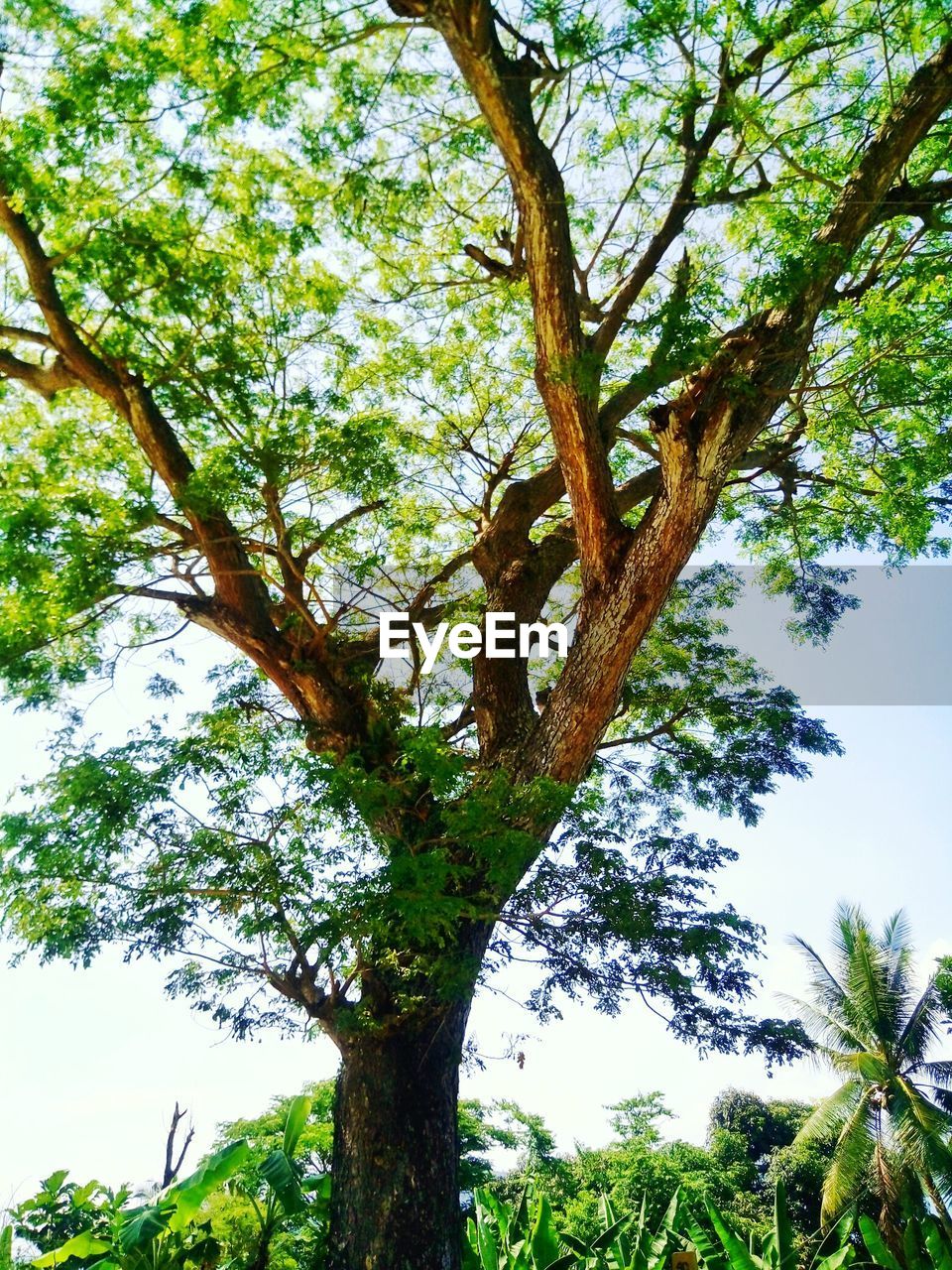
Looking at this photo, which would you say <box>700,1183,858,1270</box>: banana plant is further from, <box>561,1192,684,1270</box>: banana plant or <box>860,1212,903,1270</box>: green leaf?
<box>561,1192,684,1270</box>: banana plant

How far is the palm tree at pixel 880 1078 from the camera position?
1518 cm

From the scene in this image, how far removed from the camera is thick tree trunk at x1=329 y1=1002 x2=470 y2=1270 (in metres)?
4.96

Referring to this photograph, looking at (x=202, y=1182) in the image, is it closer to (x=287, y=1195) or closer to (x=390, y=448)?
(x=287, y=1195)

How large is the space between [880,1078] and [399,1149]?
47.6 ft

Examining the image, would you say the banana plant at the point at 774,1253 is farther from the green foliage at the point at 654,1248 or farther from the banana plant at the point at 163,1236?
the banana plant at the point at 163,1236

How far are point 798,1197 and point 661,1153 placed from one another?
12.7 ft

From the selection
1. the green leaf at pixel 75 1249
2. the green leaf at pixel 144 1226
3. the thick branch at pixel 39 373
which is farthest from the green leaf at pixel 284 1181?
the thick branch at pixel 39 373

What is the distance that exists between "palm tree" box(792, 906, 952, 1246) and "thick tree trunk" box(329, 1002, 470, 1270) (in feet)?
41.1

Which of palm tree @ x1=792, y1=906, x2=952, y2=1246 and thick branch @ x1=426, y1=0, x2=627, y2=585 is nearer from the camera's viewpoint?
thick branch @ x1=426, y1=0, x2=627, y2=585

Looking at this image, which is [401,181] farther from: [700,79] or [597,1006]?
[597,1006]

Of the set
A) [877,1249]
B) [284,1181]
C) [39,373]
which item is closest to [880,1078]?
[877,1249]

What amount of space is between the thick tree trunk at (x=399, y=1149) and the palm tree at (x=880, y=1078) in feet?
41.1

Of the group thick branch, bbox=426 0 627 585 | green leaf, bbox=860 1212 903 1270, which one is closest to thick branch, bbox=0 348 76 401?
thick branch, bbox=426 0 627 585

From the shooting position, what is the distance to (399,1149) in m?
5.18
